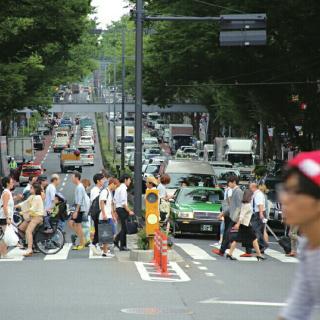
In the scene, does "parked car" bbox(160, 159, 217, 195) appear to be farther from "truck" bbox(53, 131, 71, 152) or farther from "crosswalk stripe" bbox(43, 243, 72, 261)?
"truck" bbox(53, 131, 71, 152)

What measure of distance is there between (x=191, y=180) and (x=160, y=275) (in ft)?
59.9

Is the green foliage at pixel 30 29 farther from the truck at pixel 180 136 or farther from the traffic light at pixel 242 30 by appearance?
the truck at pixel 180 136

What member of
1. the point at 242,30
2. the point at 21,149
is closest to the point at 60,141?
the point at 21,149

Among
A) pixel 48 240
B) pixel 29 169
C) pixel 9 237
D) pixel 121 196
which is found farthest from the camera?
pixel 29 169

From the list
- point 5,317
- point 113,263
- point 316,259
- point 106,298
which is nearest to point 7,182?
point 113,263

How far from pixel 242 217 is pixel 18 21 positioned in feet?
79.8

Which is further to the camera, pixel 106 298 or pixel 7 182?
pixel 7 182

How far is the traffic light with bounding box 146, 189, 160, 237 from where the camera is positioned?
798 inches

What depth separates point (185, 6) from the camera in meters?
42.4

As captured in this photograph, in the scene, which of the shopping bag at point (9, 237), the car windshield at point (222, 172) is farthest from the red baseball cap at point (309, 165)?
the car windshield at point (222, 172)

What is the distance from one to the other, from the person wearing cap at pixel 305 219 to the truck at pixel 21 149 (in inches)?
3209

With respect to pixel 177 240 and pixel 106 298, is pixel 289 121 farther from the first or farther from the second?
pixel 106 298

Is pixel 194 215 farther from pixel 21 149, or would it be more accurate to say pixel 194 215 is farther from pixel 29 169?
pixel 21 149

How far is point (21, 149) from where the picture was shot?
8644cm
